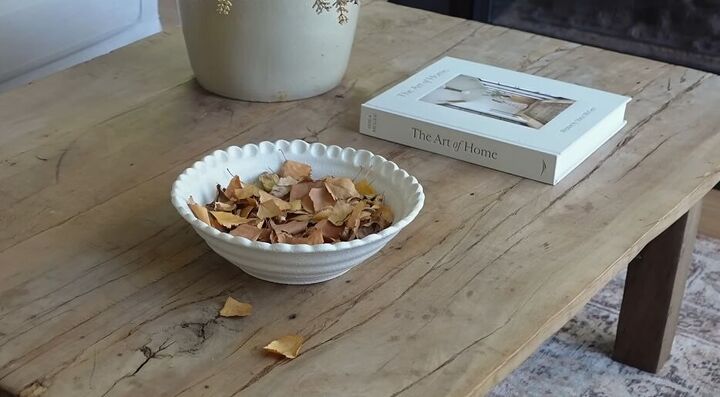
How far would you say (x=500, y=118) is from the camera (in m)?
1.25

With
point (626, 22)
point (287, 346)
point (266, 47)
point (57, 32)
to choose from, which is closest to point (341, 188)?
point (287, 346)

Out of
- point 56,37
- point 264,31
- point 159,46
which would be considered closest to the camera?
point 264,31

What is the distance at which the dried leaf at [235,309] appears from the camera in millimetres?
919

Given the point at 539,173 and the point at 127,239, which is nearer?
the point at 127,239

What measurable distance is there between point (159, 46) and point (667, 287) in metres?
0.85

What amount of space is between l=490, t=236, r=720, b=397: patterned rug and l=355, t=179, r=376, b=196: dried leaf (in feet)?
1.80

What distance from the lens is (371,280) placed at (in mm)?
984

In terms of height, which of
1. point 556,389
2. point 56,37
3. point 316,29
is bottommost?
point 556,389

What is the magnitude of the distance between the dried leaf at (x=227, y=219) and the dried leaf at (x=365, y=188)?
0.46ft

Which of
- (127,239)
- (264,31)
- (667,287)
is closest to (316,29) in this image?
(264,31)

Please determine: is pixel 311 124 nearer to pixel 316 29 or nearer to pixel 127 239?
pixel 316 29

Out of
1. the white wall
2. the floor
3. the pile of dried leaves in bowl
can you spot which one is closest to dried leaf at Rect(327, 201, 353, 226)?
the pile of dried leaves in bowl

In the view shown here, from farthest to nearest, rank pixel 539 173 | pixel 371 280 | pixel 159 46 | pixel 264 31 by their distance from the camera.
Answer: pixel 159 46
pixel 264 31
pixel 539 173
pixel 371 280

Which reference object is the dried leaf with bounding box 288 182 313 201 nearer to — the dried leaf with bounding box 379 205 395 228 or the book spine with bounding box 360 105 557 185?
the dried leaf with bounding box 379 205 395 228
